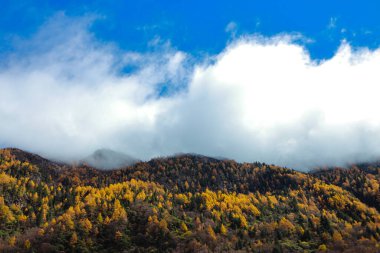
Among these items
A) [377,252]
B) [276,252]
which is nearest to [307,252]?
[276,252]

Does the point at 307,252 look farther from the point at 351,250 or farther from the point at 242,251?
the point at 242,251

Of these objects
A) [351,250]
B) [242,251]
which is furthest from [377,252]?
[242,251]

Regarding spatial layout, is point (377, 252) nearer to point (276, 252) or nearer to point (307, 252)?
point (307, 252)

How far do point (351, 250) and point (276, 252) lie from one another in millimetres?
46918

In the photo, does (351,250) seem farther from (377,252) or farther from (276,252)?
(276,252)

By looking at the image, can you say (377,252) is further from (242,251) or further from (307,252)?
(242,251)

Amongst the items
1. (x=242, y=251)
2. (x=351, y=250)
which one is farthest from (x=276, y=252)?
(x=351, y=250)

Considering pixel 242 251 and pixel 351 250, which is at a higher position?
pixel 351 250

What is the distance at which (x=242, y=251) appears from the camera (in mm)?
199250

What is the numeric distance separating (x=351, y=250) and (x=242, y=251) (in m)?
66.2

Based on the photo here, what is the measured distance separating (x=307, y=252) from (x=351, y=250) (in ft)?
85.6

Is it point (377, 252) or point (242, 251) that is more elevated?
point (377, 252)

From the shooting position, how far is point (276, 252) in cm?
19250

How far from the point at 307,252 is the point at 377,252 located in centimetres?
3888
